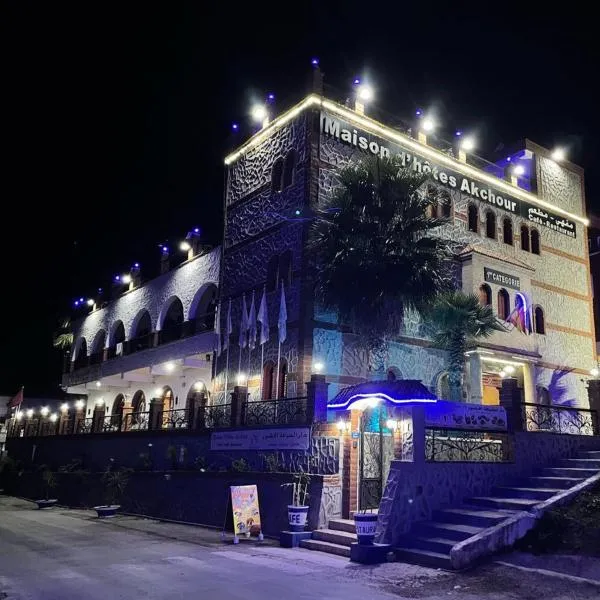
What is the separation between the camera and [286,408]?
53.6 ft

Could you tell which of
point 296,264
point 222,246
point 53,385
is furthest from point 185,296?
point 53,385

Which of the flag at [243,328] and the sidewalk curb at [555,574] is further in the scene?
the flag at [243,328]

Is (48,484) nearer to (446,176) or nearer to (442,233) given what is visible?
(442,233)

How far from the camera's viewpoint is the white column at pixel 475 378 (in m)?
19.9

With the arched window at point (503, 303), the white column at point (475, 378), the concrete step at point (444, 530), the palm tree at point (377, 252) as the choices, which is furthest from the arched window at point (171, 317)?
the concrete step at point (444, 530)

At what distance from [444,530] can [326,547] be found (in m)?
2.60

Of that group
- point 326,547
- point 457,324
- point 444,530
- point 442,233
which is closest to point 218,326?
point 457,324

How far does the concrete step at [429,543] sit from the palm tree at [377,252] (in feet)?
21.5

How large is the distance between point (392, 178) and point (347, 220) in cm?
184

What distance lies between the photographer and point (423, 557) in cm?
1066

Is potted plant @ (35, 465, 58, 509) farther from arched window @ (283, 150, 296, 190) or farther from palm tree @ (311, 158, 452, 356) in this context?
arched window @ (283, 150, 296, 190)

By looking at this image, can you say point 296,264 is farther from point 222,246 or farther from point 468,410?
point 468,410

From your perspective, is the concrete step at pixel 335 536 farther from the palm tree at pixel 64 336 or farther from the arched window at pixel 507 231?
the palm tree at pixel 64 336

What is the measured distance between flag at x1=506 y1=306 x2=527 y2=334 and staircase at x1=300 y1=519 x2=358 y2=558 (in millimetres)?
11547
